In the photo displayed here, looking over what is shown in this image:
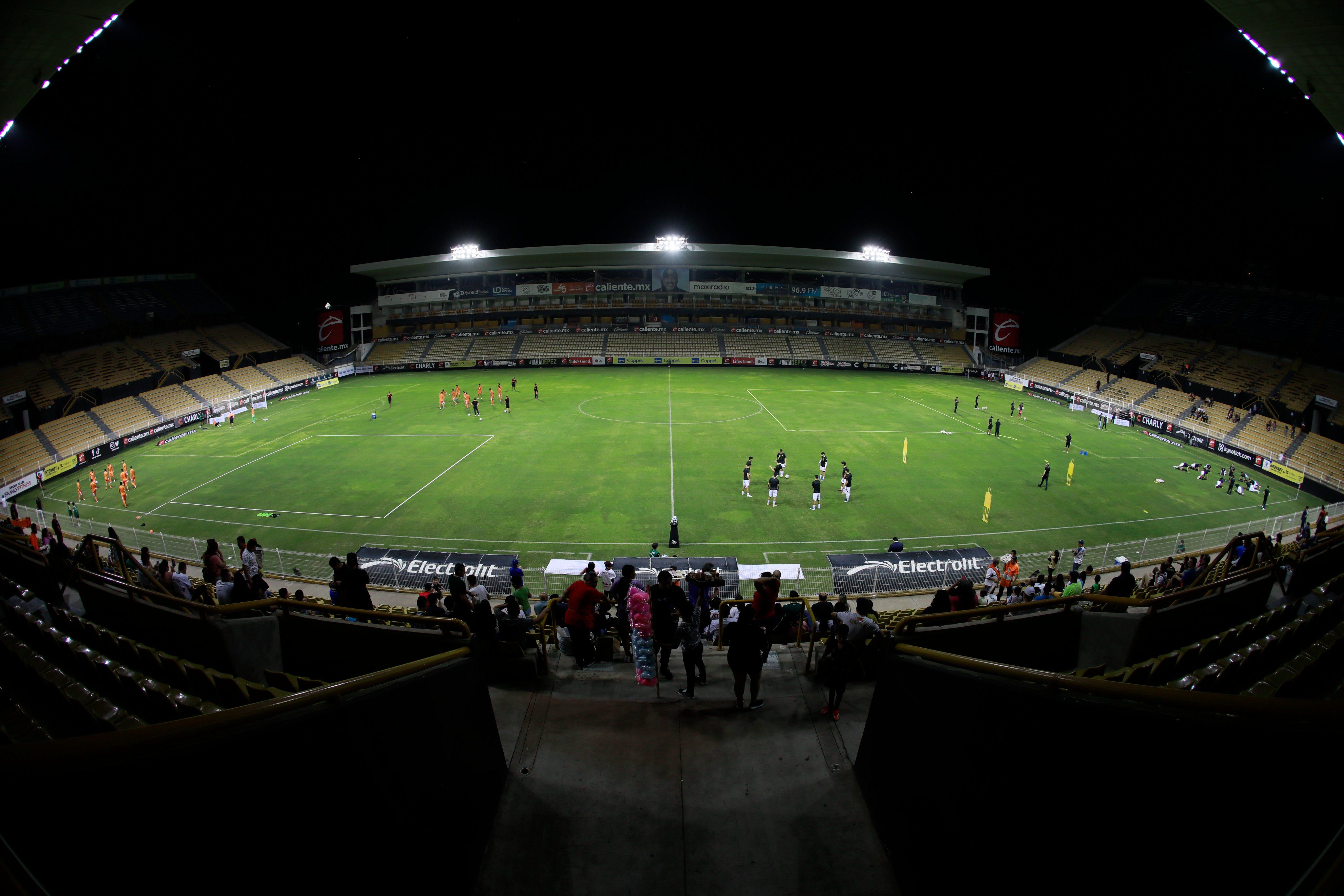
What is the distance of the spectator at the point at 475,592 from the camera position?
26.8 ft

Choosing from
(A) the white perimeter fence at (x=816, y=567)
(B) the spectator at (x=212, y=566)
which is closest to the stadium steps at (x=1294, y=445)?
(A) the white perimeter fence at (x=816, y=567)

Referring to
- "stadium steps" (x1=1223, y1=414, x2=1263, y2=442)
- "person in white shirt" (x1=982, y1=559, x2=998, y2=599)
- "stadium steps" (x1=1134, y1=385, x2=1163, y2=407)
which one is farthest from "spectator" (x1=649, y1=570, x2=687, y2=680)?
"stadium steps" (x1=1134, y1=385, x2=1163, y2=407)

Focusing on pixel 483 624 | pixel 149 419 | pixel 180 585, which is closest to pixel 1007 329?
pixel 483 624

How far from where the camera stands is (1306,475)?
2689 cm

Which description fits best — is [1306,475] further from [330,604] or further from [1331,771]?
[330,604]

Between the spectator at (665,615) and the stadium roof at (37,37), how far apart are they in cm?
945

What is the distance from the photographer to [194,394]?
41406mm

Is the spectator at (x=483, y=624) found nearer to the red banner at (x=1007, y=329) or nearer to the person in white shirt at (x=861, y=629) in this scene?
the person in white shirt at (x=861, y=629)

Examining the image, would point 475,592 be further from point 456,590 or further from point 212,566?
point 212,566

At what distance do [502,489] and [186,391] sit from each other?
110 feet

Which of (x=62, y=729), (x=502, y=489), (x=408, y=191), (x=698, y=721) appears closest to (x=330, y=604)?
(x=62, y=729)

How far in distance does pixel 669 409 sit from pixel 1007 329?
46.3 meters

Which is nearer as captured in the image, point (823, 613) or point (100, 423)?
point (823, 613)

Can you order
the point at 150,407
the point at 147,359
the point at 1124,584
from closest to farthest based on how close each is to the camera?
the point at 1124,584, the point at 150,407, the point at 147,359
